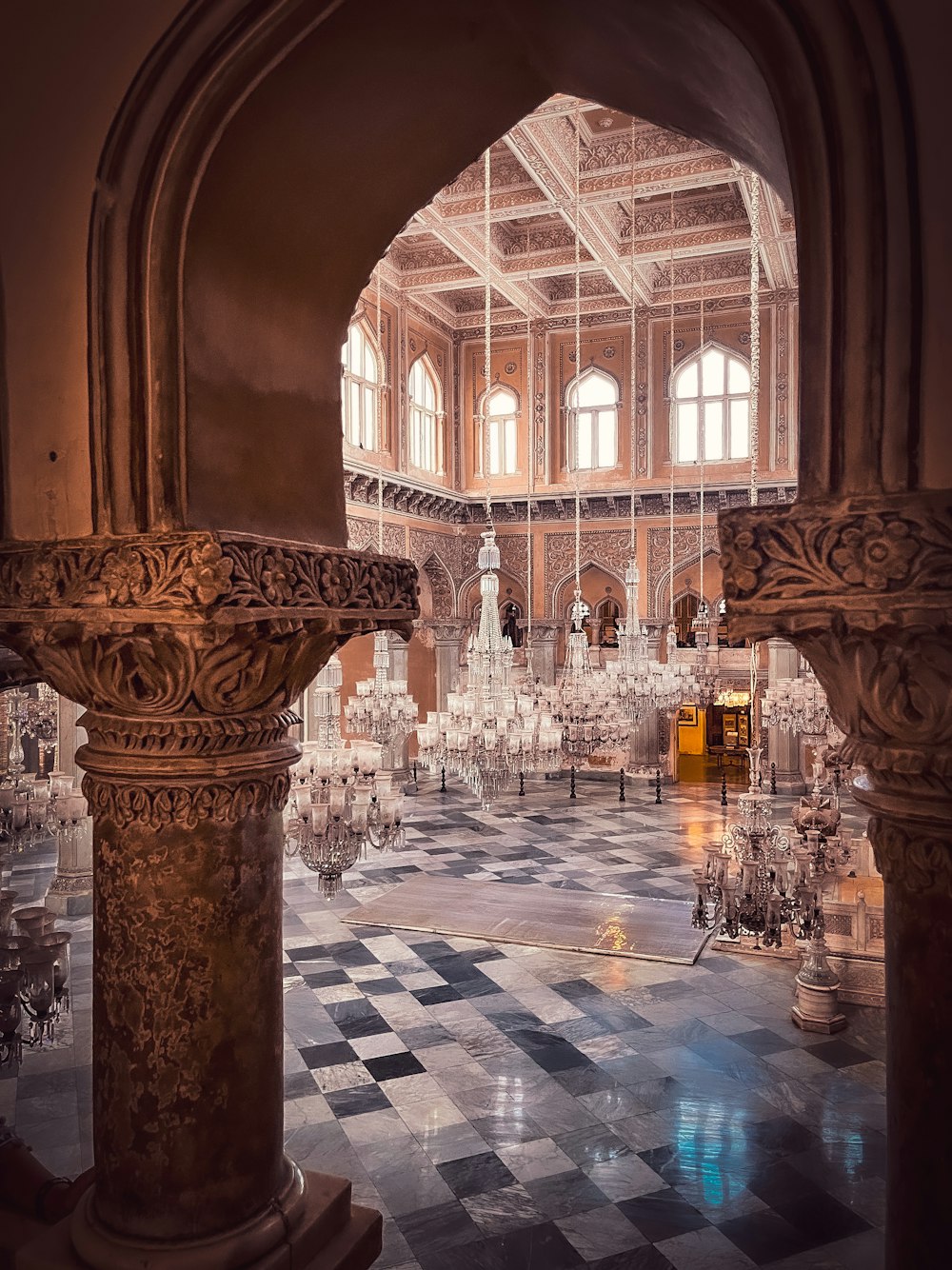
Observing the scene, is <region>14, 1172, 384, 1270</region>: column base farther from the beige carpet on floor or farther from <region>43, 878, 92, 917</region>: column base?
<region>43, 878, 92, 917</region>: column base

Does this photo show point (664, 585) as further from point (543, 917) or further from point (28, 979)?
point (28, 979)

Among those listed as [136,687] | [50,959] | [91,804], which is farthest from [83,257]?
[50,959]

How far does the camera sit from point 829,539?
1.56 metres

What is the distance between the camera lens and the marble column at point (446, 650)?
16828mm

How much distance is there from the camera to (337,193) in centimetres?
247

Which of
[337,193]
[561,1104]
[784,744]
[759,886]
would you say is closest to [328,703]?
[561,1104]

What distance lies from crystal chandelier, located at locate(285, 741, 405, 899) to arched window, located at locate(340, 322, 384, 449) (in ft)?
27.4

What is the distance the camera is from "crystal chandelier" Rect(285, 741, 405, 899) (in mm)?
5297

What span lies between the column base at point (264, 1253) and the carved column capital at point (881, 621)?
1704 millimetres

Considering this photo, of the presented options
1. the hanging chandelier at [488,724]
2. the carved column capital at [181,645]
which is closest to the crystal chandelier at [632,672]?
the hanging chandelier at [488,724]

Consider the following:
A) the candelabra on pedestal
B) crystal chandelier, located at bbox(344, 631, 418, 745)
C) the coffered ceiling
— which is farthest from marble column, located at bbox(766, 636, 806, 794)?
the candelabra on pedestal

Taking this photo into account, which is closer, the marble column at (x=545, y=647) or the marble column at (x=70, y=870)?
the marble column at (x=70, y=870)

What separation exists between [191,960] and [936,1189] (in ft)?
5.26

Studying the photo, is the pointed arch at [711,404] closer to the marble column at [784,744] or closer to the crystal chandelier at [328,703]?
the marble column at [784,744]
